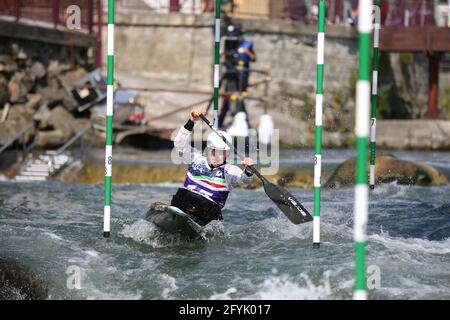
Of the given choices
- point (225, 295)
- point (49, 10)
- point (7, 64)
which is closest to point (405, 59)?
point (49, 10)

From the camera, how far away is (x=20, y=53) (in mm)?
17484

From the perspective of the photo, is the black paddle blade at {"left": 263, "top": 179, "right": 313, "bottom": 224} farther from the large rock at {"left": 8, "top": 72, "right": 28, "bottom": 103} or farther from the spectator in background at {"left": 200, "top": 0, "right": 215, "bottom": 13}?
the spectator in background at {"left": 200, "top": 0, "right": 215, "bottom": 13}

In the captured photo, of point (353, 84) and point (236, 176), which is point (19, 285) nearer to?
point (236, 176)

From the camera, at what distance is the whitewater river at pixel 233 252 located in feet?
24.1

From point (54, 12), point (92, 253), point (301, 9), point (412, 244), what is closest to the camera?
Result: point (92, 253)

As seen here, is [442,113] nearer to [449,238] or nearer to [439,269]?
[449,238]

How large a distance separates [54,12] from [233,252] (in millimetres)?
11488

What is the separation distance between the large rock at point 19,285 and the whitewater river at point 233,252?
79mm

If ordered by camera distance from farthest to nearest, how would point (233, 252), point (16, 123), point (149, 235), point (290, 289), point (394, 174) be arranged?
point (16, 123) → point (394, 174) → point (149, 235) → point (233, 252) → point (290, 289)

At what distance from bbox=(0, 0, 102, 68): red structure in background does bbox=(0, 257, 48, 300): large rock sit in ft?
35.1

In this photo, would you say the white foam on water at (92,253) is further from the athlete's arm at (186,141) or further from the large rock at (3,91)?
the large rock at (3,91)

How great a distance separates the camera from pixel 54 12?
1891 centimetres

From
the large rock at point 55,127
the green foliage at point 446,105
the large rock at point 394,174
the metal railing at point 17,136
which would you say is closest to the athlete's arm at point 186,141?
the large rock at point 394,174

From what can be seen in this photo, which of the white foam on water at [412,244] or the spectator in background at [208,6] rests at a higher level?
the spectator in background at [208,6]
